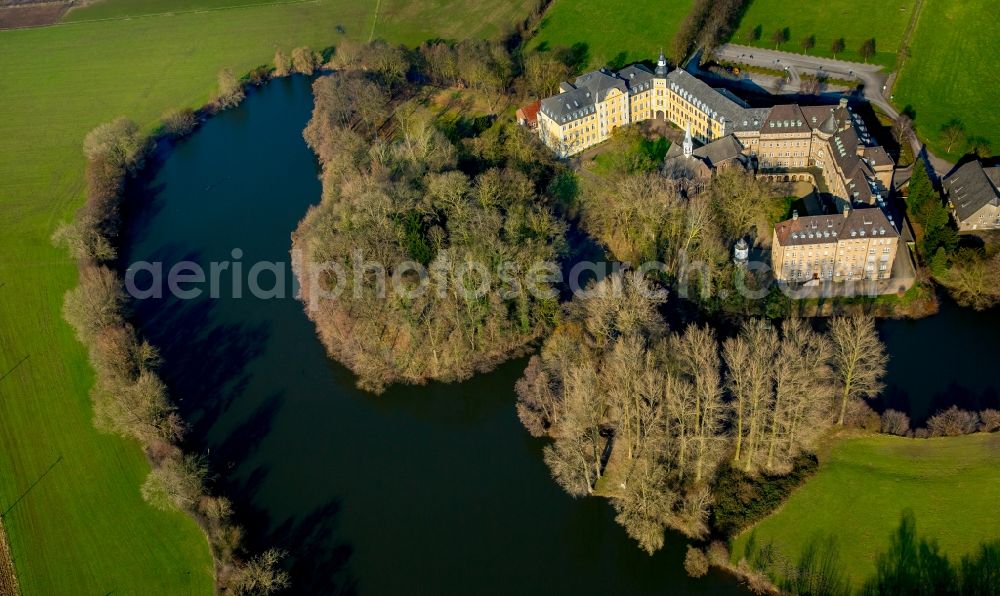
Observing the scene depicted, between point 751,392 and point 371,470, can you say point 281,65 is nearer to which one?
point 371,470

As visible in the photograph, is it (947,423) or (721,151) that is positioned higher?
(721,151)

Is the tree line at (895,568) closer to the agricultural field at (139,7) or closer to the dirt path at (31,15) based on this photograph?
the agricultural field at (139,7)

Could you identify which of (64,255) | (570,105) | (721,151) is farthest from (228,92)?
(721,151)

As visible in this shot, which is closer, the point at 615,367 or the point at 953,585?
the point at 953,585

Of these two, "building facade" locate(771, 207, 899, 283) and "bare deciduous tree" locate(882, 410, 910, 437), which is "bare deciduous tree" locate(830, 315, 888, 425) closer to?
"bare deciduous tree" locate(882, 410, 910, 437)

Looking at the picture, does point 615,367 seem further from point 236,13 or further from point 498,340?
point 236,13

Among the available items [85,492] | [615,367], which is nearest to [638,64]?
[615,367]

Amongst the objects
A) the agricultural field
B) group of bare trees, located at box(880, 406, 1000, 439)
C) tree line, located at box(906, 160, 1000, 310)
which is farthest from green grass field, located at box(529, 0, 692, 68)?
group of bare trees, located at box(880, 406, 1000, 439)

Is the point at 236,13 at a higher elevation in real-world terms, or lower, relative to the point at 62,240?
higher
